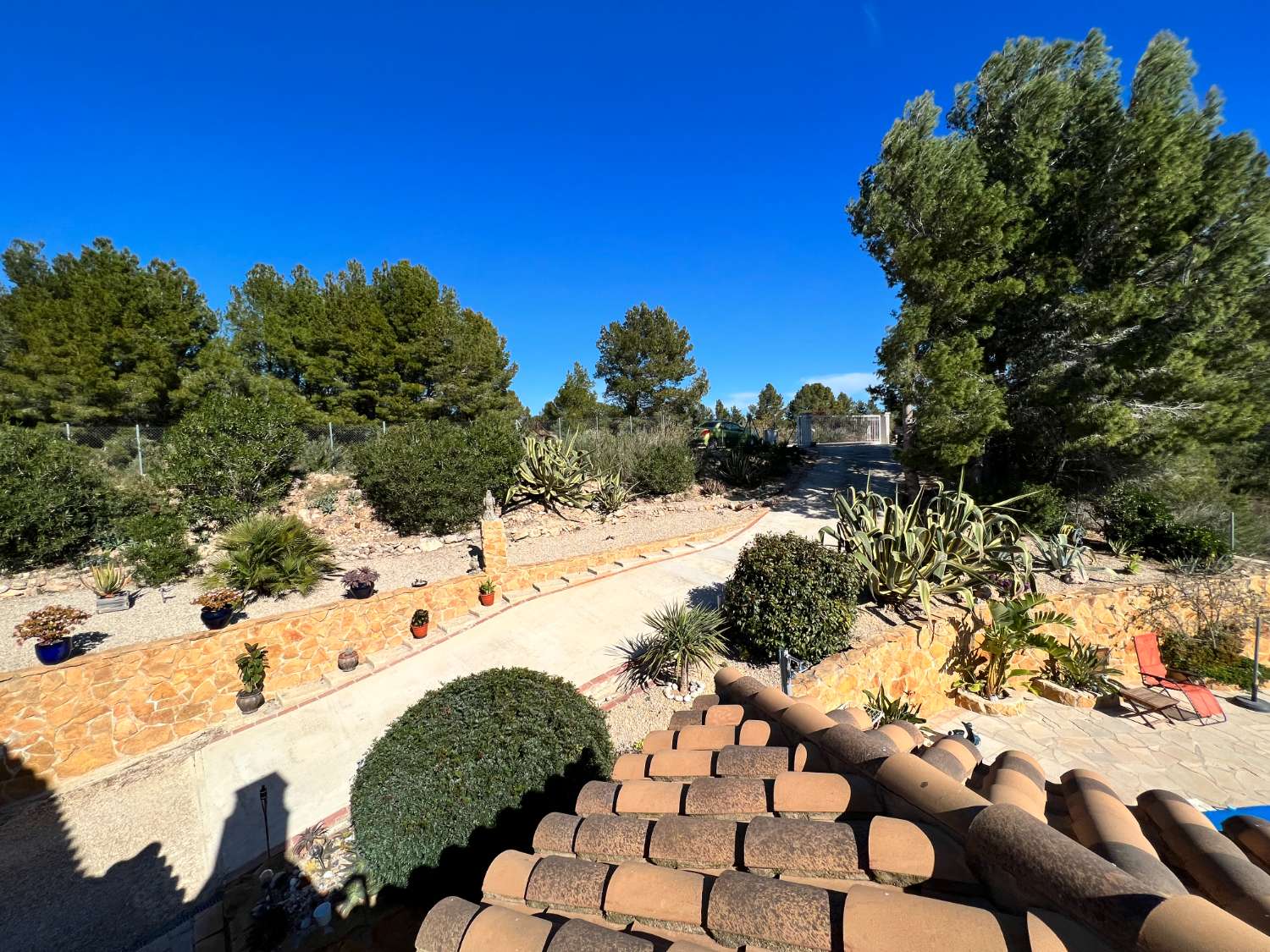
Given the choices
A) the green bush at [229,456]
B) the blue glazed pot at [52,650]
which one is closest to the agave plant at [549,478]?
the green bush at [229,456]

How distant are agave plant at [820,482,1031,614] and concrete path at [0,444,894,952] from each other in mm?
Answer: 3513

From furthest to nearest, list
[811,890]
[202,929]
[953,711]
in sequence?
1. [953,711]
2. [202,929]
3. [811,890]

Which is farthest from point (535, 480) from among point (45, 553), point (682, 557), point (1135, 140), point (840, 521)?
point (1135, 140)

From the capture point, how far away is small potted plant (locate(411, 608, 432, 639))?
7043mm

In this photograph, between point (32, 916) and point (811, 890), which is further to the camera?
point (32, 916)

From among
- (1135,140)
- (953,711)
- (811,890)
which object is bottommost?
(953,711)

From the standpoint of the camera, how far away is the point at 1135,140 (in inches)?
354

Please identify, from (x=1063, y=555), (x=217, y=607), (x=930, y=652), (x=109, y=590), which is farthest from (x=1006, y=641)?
(x=109, y=590)

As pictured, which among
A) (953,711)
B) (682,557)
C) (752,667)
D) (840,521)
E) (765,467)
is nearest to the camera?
(752,667)

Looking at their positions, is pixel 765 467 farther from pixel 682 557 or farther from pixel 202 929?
pixel 202 929

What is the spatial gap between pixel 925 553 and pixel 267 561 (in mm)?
10573

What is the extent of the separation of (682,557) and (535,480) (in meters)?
5.01

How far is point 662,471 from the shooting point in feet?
48.3

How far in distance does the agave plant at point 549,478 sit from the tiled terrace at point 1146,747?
31.2 feet
